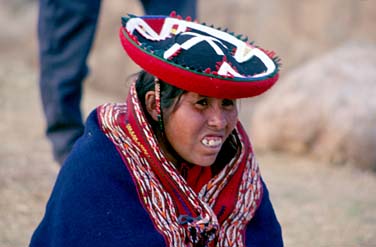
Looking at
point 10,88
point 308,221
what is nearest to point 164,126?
point 308,221

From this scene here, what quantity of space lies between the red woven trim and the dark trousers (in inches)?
59.2

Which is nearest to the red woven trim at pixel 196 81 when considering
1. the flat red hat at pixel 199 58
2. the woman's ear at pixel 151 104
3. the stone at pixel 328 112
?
the flat red hat at pixel 199 58

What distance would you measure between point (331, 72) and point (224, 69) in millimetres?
3441

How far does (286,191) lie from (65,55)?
1.65m

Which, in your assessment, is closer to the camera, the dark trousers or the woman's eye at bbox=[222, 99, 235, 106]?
the woman's eye at bbox=[222, 99, 235, 106]

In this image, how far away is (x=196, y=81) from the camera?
2.38 meters

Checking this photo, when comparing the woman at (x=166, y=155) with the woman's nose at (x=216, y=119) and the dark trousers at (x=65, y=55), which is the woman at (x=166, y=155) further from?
the dark trousers at (x=65, y=55)

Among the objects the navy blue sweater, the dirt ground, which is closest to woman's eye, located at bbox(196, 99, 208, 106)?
the navy blue sweater

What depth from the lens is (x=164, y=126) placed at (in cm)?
257

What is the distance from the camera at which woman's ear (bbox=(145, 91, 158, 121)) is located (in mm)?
2576

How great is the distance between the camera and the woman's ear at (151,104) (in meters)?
2.58

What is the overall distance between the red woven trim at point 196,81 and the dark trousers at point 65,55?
59.2 inches

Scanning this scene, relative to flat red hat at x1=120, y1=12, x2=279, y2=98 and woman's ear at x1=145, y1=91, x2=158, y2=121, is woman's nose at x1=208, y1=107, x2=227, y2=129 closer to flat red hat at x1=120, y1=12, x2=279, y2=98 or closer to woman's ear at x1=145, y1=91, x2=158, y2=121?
flat red hat at x1=120, y1=12, x2=279, y2=98

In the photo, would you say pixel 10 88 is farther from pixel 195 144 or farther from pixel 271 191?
pixel 195 144
